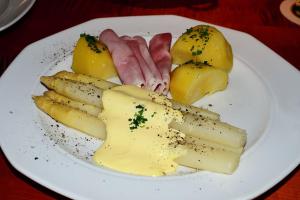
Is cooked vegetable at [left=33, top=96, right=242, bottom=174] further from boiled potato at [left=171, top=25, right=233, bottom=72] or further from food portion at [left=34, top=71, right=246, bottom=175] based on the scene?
boiled potato at [left=171, top=25, right=233, bottom=72]

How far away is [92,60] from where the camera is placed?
2297mm

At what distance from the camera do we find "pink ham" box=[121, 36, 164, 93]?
7.34ft

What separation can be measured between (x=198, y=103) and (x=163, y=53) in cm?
33

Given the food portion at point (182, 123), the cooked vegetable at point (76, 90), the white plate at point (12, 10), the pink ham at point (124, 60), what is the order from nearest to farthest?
1. the food portion at point (182, 123)
2. the cooked vegetable at point (76, 90)
3. the pink ham at point (124, 60)
4. the white plate at point (12, 10)

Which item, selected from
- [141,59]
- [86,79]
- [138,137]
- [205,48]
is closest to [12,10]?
[86,79]

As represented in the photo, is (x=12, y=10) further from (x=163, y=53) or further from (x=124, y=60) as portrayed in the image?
(x=163, y=53)

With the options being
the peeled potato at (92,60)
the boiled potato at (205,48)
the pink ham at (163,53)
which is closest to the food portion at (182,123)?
the peeled potato at (92,60)

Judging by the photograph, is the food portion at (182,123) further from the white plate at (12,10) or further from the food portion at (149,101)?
the white plate at (12,10)

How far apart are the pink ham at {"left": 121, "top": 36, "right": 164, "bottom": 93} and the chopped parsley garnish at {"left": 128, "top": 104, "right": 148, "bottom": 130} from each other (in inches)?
14.0

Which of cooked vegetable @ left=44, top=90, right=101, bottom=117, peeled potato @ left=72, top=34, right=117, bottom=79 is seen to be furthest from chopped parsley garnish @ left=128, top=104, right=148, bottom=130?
peeled potato @ left=72, top=34, right=117, bottom=79

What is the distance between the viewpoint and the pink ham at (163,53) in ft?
7.45

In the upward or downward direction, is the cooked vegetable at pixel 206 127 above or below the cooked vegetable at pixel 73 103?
below

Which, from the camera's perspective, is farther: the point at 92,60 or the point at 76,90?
the point at 92,60

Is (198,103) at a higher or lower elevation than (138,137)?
lower
